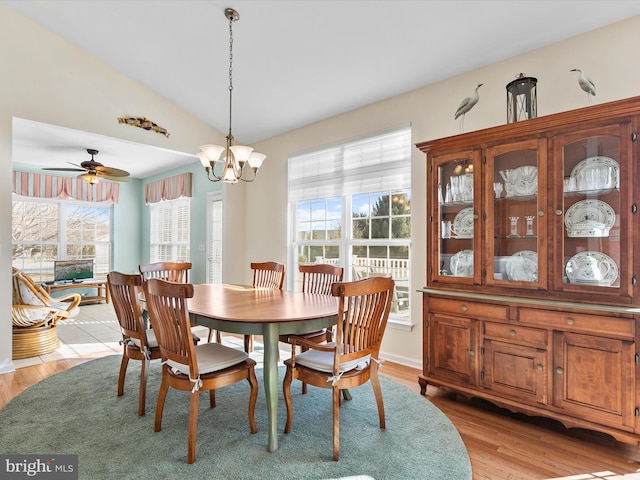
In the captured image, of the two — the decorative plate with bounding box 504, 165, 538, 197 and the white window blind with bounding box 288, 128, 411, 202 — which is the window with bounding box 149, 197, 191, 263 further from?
the decorative plate with bounding box 504, 165, 538, 197

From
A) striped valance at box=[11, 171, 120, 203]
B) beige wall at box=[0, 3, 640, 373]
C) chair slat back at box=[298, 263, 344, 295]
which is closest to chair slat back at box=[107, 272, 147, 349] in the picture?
chair slat back at box=[298, 263, 344, 295]

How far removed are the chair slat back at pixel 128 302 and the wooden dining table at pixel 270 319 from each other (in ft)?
1.19

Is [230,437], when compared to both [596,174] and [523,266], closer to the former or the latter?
[523,266]

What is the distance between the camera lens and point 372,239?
13.1 ft

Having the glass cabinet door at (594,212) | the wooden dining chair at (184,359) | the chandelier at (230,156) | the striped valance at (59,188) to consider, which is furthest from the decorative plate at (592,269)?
the striped valance at (59,188)

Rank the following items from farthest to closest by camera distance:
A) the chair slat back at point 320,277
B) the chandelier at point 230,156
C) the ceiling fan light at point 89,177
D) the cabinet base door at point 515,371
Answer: the ceiling fan light at point 89,177
the chair slat back at point 320,277
the chandelier at point 230,156
the cabinet base door at point 515,371

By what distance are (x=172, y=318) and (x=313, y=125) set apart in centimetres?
328

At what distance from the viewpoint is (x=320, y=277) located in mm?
3256

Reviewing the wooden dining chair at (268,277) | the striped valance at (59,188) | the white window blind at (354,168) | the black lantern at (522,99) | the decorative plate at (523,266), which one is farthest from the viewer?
the striped valance at (59,188)

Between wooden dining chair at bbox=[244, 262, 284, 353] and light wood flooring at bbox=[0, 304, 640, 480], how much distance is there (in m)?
1.43

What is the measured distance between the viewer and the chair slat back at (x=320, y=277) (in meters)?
3.13

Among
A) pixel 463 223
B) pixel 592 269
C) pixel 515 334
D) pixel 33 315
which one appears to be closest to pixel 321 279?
pixel 463 223

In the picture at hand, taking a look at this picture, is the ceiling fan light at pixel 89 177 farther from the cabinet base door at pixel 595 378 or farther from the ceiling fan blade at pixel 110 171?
the cabinet base door at pixel 595 378

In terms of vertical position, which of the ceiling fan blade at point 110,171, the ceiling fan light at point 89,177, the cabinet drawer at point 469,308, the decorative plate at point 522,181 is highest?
the ceiling fan blade at point 110,171
